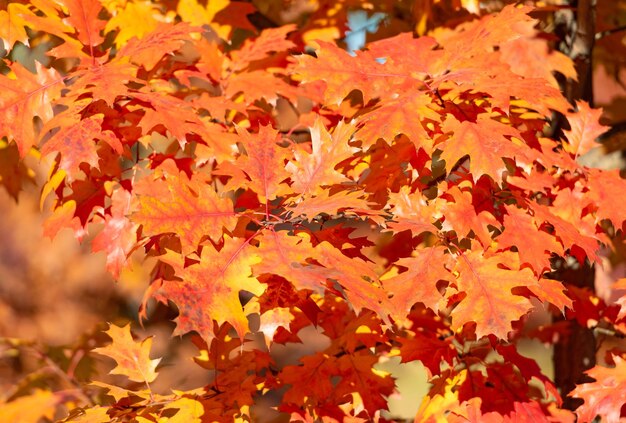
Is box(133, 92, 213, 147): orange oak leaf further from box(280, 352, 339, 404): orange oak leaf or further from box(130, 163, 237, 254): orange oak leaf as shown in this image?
box(280, 352, 339, 404): orange oak leaf

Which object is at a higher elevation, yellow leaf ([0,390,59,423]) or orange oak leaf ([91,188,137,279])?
orange oak leaf ([91,188,137,279])

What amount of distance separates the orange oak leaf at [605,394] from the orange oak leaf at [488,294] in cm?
55

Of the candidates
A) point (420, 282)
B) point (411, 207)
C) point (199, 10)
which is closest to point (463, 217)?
point (411, 207)

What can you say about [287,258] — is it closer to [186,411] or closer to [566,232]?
[186,411]

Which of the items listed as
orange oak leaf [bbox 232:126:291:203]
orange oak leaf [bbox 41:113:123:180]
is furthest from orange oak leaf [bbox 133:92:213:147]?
orange oak leaf [bbox 232:126:291:203]

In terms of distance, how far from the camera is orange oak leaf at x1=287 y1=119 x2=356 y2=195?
5.47ft

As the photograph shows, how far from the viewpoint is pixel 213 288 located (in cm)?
142

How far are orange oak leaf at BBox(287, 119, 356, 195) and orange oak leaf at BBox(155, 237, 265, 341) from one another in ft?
0.96

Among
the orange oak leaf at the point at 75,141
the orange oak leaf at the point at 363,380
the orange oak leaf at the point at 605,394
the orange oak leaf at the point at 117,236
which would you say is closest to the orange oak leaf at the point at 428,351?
the orange oak leaf at the point at 363,380

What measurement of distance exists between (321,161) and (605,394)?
1.14m

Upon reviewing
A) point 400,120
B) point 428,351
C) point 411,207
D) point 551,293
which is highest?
point 400,120

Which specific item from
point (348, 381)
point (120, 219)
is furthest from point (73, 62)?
→ point (348, 381)

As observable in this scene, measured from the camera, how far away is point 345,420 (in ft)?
6.67

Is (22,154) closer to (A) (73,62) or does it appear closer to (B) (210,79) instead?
(B) (210,79)
